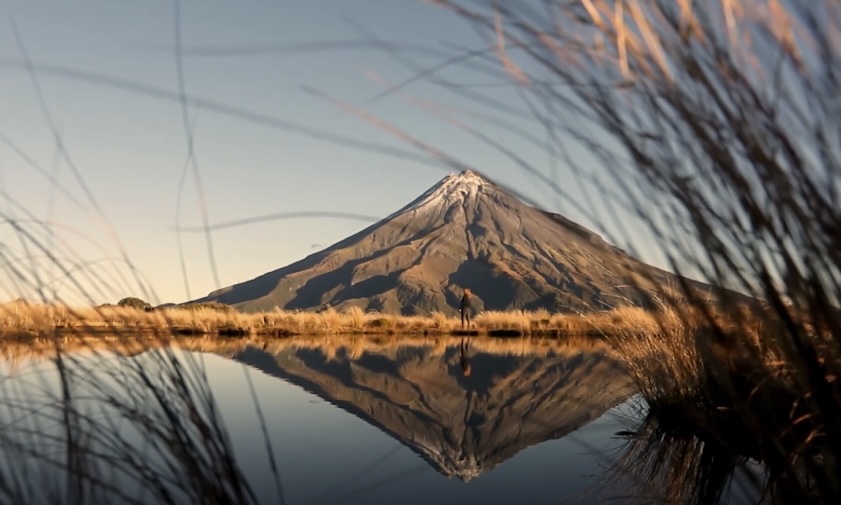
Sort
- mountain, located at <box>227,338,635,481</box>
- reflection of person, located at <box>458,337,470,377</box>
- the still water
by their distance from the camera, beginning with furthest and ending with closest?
reflection of person, located at <box>458,337,470,377</box>
mountain, located at <box>227,338,635,481</box>
the still water

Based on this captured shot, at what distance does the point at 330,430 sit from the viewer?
339 cm

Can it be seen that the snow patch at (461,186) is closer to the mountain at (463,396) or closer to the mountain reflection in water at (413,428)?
the mountain reflection in water at (413,428)

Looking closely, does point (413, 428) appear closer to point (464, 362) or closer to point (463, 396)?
point (463, 396)

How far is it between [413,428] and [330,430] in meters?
0.36

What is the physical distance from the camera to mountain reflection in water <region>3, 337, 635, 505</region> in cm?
234

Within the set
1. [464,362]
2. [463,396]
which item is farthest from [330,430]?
[464,362]

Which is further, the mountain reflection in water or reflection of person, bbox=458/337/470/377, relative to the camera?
reflection of person, bbox=458/337/470/377

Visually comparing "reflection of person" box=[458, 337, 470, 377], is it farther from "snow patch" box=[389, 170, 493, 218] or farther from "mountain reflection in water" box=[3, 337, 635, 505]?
"snow patch" box=[389, 170, 493, 218]

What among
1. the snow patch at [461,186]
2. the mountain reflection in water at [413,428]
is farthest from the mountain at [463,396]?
the snow patch at [461,186]

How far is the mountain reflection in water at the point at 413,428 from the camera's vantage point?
234 cm

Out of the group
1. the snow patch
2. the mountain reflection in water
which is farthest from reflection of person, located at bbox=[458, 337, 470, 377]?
the snow patch

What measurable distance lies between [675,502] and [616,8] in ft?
4.81

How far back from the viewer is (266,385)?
4.98 meters

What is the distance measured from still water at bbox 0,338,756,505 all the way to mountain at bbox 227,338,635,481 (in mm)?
15
